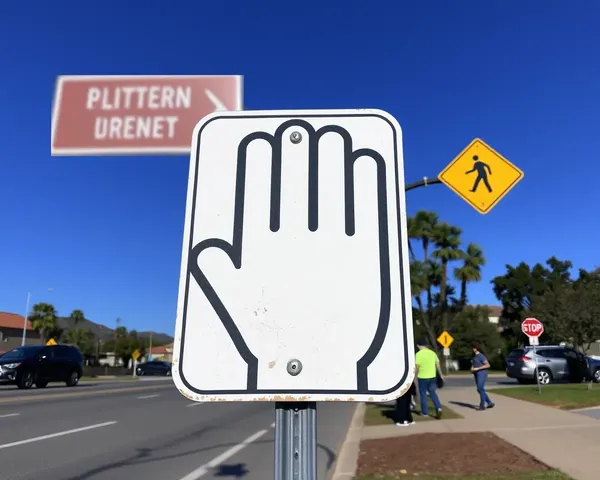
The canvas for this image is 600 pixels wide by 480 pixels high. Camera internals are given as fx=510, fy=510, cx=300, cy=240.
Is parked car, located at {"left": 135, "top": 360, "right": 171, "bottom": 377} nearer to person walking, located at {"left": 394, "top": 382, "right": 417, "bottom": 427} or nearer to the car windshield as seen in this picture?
the car windshield

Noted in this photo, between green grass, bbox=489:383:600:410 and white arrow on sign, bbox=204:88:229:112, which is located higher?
white arrow on sign, bbox=204:88:229:112

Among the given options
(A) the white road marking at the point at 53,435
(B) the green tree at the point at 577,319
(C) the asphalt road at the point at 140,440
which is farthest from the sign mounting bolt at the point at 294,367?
(B) the green tree at the point at 577,319

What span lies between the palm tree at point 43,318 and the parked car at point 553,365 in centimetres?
4666

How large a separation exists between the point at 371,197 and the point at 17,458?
737 centimetres

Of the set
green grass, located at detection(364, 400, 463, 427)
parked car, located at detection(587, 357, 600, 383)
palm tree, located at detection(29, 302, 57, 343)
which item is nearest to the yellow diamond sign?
green grass, located at detection(364, 400, 463, 427)

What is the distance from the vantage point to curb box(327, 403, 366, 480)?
583cm

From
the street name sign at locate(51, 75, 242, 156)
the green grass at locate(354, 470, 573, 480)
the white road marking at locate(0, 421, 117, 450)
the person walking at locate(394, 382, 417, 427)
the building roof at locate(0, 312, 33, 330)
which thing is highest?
the building roof at locate(0, 312, 33, 330)

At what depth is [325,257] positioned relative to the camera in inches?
53.2

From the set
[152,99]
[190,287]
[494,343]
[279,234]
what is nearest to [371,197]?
[279,234]

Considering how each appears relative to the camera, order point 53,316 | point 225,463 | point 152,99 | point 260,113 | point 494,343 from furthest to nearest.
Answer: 1. point 53,316
2. point 494,343
3. point 225,463
4. point 152,99
5. point 260,113

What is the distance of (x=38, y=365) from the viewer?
62.7 feet

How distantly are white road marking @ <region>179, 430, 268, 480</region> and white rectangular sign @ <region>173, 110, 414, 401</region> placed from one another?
547 cm

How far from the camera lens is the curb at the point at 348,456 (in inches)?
230

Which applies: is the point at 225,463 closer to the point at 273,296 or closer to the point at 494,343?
the point at 273,296
